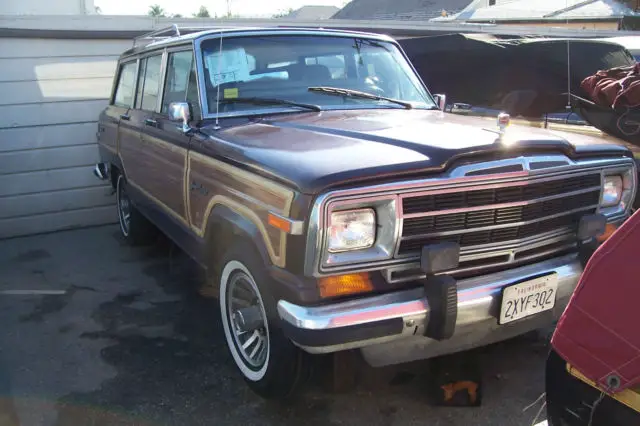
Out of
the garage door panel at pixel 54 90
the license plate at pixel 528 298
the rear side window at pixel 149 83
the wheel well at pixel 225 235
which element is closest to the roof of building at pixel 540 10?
the garage door panel at pixel 54 90

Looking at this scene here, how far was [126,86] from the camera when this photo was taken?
19.9 feet

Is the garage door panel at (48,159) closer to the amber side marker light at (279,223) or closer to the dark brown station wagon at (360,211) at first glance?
the dark brown station wagon at (360,211)

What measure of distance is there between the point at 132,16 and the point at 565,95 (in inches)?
198

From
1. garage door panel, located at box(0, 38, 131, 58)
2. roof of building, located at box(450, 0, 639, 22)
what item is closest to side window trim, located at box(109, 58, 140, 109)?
garage door panel, located at box(0, 38, 131, 58)

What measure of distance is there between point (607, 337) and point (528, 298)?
0.99 meters

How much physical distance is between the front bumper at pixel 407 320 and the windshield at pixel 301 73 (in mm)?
1697

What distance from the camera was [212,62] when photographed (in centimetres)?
401

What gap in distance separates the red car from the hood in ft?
2.99

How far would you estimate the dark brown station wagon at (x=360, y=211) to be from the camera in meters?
2.63

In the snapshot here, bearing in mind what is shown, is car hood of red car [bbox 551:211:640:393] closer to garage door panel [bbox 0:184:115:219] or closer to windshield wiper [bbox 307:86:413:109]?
windshield wiper [bbox 307:86:413:109]

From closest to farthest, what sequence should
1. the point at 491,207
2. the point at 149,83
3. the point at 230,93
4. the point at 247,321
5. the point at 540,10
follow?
1. the point at 491,207
2. the point at 247,321
3. the point at 230,93
4. the point at 149,83
5. the point at 540,10

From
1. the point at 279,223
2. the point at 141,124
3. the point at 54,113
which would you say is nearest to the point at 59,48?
the point at 54,113

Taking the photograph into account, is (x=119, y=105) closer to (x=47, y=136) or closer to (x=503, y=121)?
(x=47, y=136)

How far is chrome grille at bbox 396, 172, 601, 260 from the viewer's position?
2.72 metres
